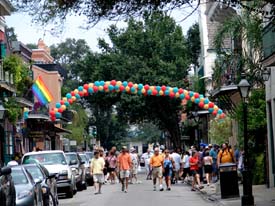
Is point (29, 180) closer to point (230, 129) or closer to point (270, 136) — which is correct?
point (270, 136)

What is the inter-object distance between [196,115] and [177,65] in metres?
10.8

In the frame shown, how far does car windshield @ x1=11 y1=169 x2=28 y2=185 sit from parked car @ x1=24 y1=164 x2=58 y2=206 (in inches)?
34.8

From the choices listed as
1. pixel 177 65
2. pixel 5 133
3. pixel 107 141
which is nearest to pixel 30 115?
pixel 5 133

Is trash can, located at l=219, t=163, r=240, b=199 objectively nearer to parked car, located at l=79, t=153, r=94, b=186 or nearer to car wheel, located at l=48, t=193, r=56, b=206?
car wheel, located at l=48, t=193, r=56, b=206

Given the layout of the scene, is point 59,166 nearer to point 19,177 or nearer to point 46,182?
point 46,182

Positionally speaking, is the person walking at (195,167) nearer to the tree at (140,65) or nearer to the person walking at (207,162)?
the person walking at (207,162)

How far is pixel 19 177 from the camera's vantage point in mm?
19141

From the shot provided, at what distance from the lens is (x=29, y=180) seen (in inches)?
742

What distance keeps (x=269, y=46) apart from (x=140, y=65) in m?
35.9

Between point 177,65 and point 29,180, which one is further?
point 177,65

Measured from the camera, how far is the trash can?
80.5 ft

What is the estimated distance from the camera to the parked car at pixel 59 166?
2889 centimetres

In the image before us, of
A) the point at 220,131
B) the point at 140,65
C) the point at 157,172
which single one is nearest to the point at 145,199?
the point at 157,172

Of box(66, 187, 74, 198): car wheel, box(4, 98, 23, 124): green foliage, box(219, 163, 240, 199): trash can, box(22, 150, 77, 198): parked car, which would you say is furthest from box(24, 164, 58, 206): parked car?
box(4, 98, 23, 124): green foliage
